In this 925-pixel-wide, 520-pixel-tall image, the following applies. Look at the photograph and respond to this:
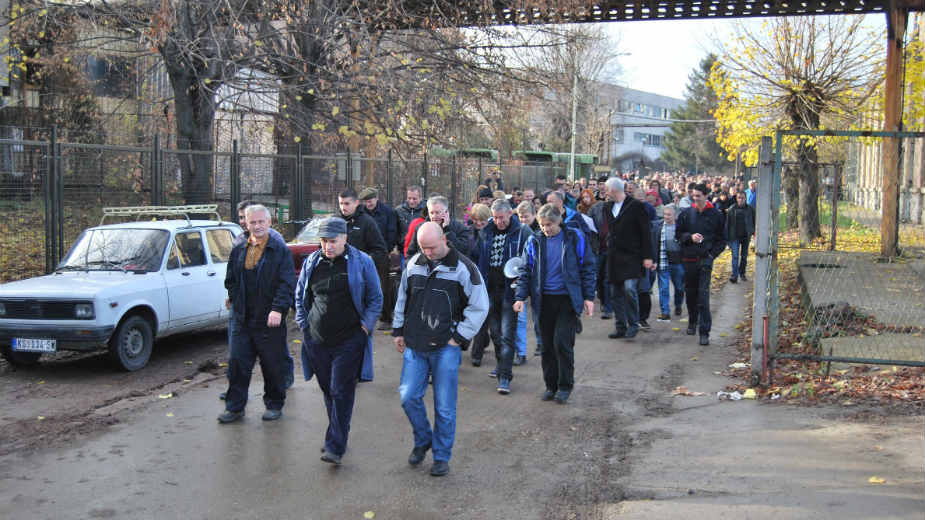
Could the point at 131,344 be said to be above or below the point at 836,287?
below

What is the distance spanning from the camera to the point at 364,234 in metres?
10.7

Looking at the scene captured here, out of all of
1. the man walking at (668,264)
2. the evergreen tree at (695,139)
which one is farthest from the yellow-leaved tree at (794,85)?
the evergreen tree at (695,139)

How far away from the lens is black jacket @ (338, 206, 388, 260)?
10.7 meters

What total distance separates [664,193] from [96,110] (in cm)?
2029

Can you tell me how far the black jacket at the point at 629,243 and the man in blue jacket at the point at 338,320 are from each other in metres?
5.75

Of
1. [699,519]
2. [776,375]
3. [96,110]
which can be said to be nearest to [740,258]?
[776,375]

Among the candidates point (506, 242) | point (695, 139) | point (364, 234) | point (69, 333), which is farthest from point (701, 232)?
point (695, 139)

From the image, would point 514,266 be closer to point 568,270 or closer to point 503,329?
point 568,270

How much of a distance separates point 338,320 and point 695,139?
81.0 metres

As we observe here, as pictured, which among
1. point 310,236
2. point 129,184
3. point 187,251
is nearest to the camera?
point 187,251

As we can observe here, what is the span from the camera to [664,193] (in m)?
20.5

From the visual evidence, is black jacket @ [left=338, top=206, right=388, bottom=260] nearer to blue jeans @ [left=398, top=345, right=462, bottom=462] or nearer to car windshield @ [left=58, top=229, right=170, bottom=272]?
car windshield @ [left=58, top=229, right=170, bottom=272]

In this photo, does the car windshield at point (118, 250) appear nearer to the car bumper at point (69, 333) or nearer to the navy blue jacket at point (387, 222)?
the car bumper at point (69, 333)

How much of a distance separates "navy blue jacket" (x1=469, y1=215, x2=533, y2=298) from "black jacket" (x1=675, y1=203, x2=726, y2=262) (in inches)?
116
